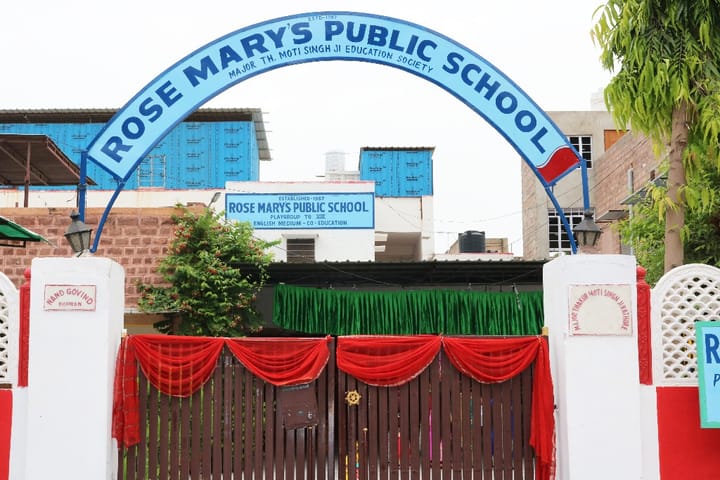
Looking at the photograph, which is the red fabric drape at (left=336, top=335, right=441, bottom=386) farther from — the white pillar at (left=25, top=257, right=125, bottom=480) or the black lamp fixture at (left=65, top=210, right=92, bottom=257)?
the black lamp fixture at (left=65, top=210, right=92, bottom=257)

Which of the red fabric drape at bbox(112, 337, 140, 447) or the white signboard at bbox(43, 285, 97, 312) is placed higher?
the white signboard at bbox(43, 285, 97, 312)

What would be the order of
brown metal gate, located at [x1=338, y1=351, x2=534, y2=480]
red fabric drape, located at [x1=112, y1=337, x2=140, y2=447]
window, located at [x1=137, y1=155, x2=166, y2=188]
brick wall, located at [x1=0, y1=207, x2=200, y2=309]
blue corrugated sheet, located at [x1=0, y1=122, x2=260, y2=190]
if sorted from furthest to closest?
1. blue corrugated sheet, located at [x1=0, y1=122, x2=260, y2=190]
2. window, located at [x1=137, y1=155, x2=166, y2=188]
3. brick wall, located at [x1=0, y1=207, x2=200, y2=309]
4. brown metal gate, located at [x1=338, y1=351, x2=534, y2=480]
5. red fabric drape, located at [x1=112, y1=337, x2=140, y2=447]

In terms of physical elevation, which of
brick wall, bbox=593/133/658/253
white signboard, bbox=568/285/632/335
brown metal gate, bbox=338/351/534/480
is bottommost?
brown metal gate, bbox=338/351/534/480

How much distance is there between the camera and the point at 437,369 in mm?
7238

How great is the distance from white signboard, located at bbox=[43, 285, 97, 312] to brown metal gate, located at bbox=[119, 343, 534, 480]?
90 cm

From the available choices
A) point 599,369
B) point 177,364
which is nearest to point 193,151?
point 177,364

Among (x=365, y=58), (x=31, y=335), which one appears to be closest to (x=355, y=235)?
(x=365, y=58)

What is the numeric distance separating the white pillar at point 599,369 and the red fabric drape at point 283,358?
7.17 ft

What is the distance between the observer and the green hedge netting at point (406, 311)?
13727mm

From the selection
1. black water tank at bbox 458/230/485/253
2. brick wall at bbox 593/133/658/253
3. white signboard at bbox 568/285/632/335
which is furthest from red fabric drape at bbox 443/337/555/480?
black water tank at bbox 458/230/485/253

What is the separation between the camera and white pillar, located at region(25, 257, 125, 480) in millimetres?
6723

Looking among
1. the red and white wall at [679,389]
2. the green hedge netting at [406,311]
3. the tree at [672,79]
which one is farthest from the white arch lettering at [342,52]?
the green hedge netting at [406,311]

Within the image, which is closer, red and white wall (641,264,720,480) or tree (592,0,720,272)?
red and white wall (641,264,720,480)

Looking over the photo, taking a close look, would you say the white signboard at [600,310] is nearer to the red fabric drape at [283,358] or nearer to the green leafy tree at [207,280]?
the red fabric drape at [283,358]
